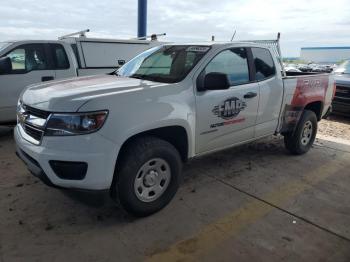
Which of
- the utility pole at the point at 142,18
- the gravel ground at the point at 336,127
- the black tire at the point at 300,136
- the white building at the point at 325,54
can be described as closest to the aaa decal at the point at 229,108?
the black tire at the point at 300,136

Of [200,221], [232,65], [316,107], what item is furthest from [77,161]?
[316,107]

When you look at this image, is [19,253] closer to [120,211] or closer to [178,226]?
[120,211]

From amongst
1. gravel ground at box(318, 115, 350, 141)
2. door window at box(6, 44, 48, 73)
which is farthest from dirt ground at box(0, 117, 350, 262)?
gravel ground at box(318, 115, 350, 141)

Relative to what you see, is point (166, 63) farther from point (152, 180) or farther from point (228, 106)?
point (152, 180)

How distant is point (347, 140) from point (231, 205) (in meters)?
4.21

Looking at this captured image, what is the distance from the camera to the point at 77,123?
9.52 ft

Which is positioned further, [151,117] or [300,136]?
[300,136]

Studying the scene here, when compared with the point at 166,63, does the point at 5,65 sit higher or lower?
lower

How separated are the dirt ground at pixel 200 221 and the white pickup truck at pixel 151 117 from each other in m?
0.30

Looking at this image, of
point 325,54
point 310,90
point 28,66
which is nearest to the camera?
point 310,90

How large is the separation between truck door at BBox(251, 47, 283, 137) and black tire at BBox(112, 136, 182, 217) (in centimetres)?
163

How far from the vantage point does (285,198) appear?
4.04 m

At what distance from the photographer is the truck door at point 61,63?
675 cm

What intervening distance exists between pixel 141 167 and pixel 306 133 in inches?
137
